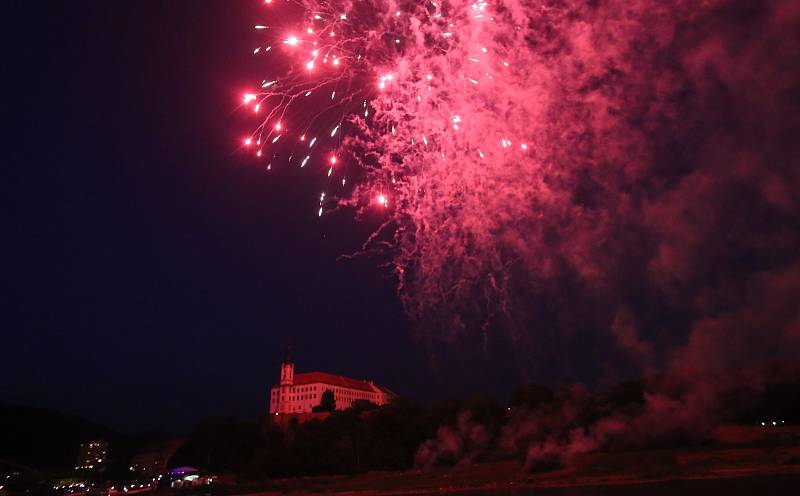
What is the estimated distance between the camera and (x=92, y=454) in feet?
349

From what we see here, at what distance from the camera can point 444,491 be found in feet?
127

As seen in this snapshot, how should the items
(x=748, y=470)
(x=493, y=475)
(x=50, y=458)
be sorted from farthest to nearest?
(x=50, y=458) < (x=493, y=475) < (x=748, y=470)

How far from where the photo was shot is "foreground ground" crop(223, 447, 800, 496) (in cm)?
2883

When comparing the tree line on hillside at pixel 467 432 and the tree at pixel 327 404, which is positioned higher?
the tree at pixel 327 404

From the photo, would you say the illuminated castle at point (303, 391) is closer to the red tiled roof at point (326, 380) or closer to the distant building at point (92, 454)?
the red tiled roof at point (326, 380)

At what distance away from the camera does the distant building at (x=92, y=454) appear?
4094 inches

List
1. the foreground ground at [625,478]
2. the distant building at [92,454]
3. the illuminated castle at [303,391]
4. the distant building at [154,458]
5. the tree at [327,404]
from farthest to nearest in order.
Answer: the illuminated castle at [303,391] < the distant building at [92,454] < the distant building at [154,458] < the tree at [327,404] < the foreground ground at [625,478]

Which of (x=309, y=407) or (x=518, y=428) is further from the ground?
(x=309, y=407)

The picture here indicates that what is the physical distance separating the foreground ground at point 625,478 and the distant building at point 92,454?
70.6 metres

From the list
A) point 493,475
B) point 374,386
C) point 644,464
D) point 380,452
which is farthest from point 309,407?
point 644,464

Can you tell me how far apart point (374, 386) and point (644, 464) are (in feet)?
317

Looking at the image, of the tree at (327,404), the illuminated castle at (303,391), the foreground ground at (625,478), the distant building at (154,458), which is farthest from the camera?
the illuminated castle at (303,391)

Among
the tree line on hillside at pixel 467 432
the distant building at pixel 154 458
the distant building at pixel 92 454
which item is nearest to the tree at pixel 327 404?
the tree line on hillside at pixel 467 432

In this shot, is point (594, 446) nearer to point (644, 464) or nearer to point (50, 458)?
point (644, 464)
